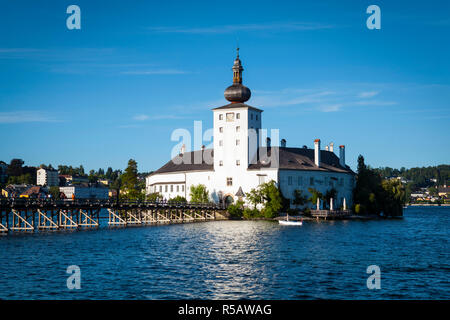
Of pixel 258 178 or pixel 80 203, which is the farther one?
pixel 258 178


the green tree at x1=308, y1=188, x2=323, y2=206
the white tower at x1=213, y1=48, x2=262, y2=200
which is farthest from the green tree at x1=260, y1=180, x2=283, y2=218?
the white tower at x1=213, y1=48, x2=262, y2=200

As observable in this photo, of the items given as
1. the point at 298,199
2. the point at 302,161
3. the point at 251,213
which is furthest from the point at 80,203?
the point at 302,161

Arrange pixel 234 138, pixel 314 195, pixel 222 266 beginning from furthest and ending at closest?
pixel 234 138
pixel 314 195
pixel 222 266

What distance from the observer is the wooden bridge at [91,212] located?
5641 centimetres

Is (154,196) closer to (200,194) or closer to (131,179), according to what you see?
(131,179)

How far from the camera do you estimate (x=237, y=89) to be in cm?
8944

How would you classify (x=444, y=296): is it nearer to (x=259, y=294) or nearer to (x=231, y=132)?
(x=259, y=294)

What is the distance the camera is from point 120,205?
69500 mm

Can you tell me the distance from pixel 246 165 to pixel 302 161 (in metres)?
9.41

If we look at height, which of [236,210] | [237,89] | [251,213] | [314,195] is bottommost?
[251,213]

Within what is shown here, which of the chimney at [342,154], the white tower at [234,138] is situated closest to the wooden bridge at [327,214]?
the white tower at [234,138]

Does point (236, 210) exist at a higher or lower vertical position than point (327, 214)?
higher
